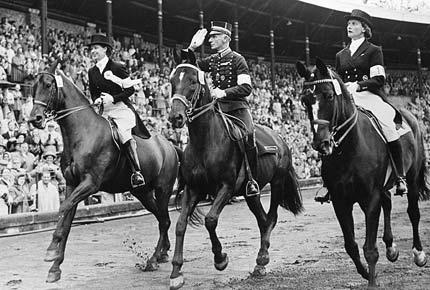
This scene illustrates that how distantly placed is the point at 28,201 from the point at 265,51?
3095cm

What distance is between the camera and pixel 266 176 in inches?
335

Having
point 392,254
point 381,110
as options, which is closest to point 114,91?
point 381,110

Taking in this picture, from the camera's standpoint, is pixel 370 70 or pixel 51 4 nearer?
pixel 370 70

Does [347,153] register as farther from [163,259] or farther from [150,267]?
[163,259]

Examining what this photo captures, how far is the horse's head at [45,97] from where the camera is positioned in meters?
7.57

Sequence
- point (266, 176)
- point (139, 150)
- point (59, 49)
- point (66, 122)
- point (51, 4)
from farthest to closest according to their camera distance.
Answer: point (51, 4), point (59, 49), point (139, 150), point (266, 176), point (66, 122)

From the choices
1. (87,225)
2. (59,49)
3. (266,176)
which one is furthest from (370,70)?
(59,49)

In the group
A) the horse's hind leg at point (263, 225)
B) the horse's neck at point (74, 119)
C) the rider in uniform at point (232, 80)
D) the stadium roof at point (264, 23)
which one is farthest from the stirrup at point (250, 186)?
the stadium roof at point (264, 23)

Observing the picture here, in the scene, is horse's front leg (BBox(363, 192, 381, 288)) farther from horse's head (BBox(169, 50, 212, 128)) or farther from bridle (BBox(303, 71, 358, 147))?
horse's head (BBox(169, 50, 212, 128))

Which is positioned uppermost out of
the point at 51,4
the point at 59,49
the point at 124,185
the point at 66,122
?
the point at 51,4

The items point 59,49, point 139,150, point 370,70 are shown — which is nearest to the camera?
point 370,70

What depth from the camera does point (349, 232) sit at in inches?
260

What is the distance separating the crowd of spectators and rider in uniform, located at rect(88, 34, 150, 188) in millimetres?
596

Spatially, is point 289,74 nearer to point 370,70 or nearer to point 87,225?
point 87,225
